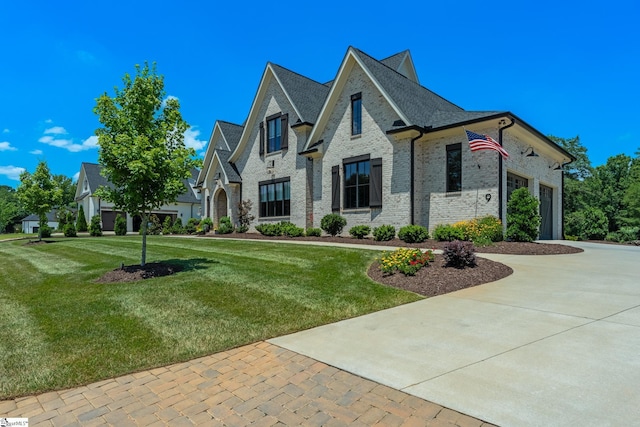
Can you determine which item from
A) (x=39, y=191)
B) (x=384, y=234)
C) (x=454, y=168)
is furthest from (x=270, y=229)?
(x=39, y=191)


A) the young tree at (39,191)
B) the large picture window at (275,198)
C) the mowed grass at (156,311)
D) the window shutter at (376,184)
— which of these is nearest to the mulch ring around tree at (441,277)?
the mowed grass at (156,311)

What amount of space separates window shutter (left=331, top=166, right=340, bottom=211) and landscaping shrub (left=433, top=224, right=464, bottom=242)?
19.1 feet

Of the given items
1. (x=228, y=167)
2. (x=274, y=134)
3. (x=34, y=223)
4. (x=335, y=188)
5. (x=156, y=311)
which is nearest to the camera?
(x=156, y=311)

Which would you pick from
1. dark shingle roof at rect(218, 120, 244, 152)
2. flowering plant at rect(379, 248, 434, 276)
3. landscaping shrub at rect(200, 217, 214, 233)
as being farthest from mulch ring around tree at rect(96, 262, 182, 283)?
dark shingle roof at rect(218, 120, 244, 152)

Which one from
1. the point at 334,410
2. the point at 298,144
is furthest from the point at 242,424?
the point at 298,144

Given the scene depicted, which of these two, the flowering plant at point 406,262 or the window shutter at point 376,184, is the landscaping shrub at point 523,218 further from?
the flowering plant at point 406,262

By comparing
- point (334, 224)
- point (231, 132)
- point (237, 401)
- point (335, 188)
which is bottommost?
point (237, 401)

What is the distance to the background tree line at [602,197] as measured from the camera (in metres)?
22.8

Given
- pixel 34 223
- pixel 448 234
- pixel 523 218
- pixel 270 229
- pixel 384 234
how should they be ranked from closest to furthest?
pixel 523 218, pixel 448 234, pixel 384 234, pixel 270 229, pixel 34 223

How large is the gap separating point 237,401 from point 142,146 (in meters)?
7.18

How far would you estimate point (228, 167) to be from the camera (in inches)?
1041

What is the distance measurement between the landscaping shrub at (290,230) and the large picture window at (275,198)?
3.92ft

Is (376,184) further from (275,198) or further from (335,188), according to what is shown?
(275,198)

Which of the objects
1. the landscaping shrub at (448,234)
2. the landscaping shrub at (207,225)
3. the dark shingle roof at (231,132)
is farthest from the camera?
the dark shingle roof at (231,132)
